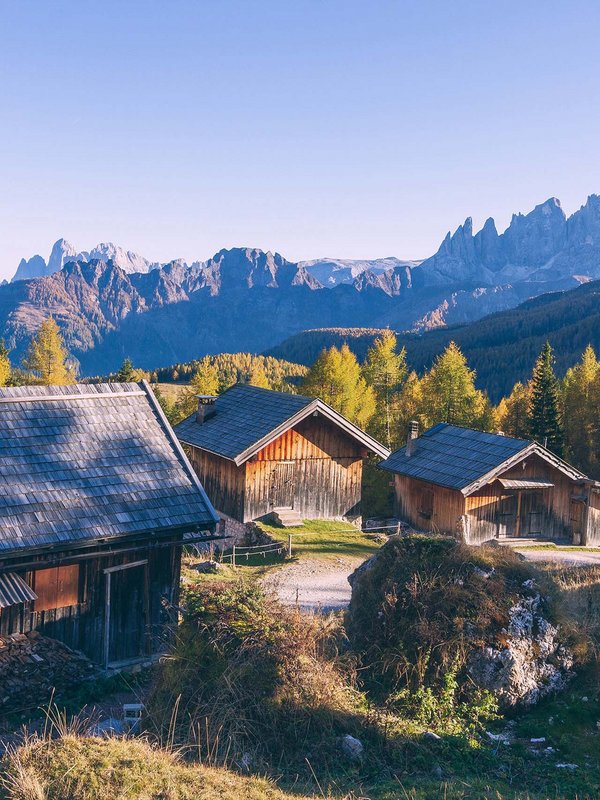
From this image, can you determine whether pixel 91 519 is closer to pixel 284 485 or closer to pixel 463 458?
pixel 284 485

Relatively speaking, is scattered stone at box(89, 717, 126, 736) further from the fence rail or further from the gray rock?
the fence rail

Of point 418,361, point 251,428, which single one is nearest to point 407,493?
point 251,428

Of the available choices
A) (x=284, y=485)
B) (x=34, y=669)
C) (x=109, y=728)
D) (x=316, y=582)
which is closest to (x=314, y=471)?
(x=284, y=485)

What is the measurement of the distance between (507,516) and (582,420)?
28.5 meters

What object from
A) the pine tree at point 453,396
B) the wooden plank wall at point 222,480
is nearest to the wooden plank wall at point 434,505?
the wooden plank wall at point 222,480

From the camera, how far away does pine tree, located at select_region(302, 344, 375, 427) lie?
5594 cm

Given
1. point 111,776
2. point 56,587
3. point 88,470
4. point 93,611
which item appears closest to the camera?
point 111,776

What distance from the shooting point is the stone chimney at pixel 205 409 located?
108ft

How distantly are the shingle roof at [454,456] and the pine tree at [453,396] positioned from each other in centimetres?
1842

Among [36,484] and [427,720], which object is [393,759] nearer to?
[427,720]

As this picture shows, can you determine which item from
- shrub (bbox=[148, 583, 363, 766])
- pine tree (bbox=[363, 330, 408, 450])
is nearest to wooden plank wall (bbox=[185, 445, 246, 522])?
shrub (bbox=[148, 583, 363, 766])

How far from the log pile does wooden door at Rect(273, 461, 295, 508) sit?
1611 centimetres

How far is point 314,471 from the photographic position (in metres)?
30.5

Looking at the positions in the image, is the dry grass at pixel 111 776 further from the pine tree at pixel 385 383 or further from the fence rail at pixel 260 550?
the pine tree at pixel 385 383
